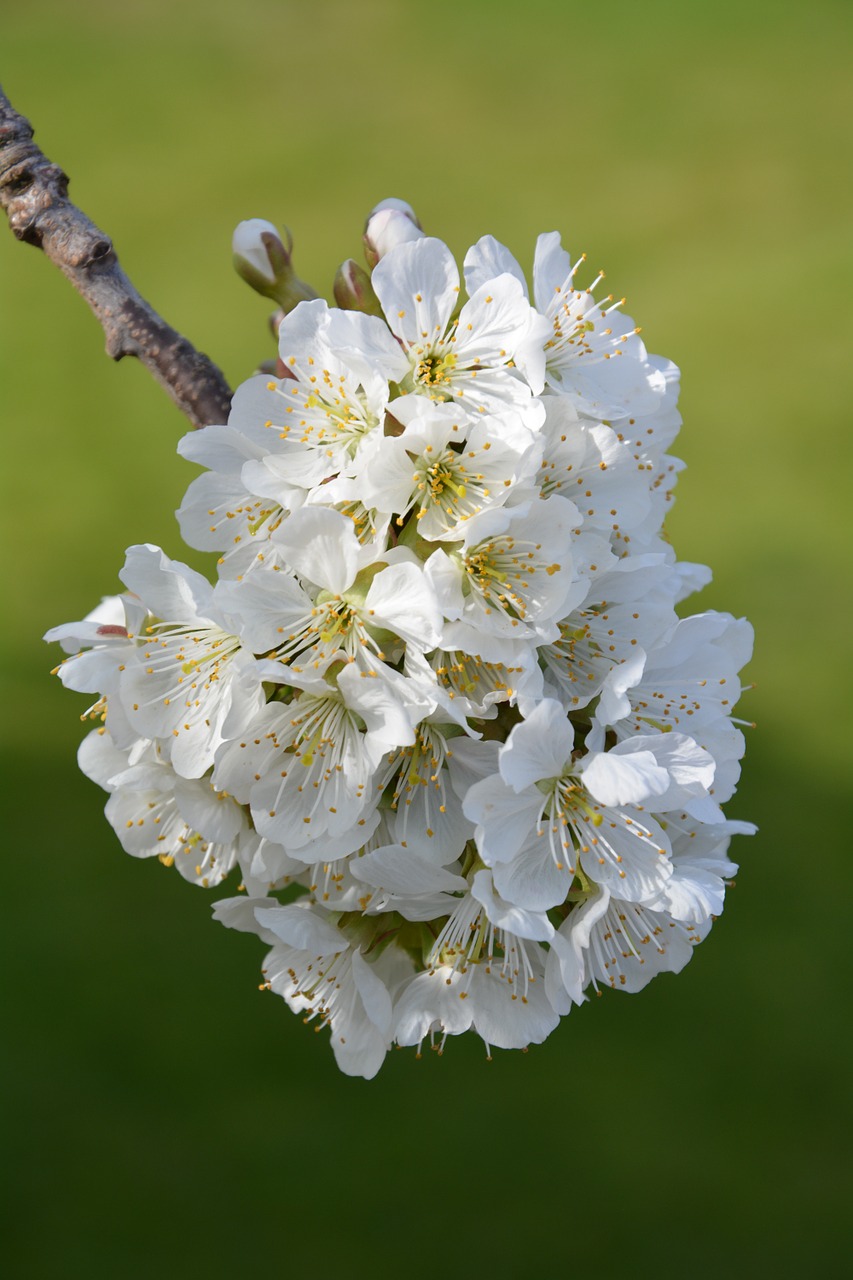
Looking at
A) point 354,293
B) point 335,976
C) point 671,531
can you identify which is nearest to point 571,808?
point 335,976

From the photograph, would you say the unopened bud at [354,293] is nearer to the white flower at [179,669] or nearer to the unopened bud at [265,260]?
the unopened bud at [265,260]

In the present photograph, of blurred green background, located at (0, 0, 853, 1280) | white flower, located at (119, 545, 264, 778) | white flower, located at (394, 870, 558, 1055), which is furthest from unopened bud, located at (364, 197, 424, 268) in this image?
blurred green background, located at (0, 0, 853, 1280)

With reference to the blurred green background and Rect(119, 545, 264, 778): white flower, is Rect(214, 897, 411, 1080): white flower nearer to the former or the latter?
Rect(119, 545, 264, 778): white flower

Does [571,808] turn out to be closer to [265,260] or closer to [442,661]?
[442,661]

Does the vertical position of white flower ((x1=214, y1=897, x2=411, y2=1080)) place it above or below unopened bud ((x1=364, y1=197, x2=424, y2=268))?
below

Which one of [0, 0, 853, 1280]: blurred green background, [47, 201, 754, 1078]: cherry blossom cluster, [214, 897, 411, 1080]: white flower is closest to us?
[47, 201, 754, 1078]: cherry blossom cluster

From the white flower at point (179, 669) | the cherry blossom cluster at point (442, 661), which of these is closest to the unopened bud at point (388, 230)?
the cherry blossom cluster at point (442, 661)

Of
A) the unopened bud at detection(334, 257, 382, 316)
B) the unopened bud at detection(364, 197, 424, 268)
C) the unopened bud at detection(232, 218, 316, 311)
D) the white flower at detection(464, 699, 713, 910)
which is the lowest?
the white flower at detection(464, 699, 713, 910)
